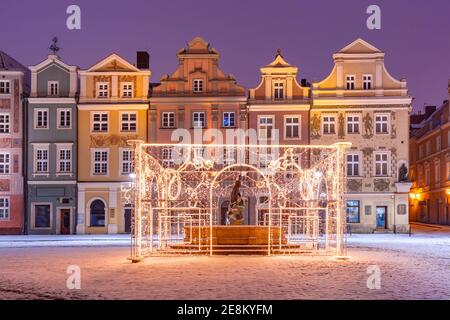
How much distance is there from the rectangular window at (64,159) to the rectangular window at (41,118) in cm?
210

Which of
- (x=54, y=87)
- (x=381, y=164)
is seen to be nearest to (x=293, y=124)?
(x=381, y=164)

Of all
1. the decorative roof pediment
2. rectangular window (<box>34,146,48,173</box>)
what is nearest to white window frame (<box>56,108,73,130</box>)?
rectangular window (<box>34,146,48,173</box>)

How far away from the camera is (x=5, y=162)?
47.5 meters

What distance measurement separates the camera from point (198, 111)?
47094 millimetres

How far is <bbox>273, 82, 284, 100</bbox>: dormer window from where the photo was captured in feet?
155

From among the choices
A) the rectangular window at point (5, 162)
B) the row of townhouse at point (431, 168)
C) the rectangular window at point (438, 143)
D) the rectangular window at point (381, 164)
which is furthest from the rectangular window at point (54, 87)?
the rectangular window at point (438, 143)

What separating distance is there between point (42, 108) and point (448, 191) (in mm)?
35051

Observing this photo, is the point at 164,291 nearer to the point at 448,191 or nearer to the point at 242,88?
the point at 242,88

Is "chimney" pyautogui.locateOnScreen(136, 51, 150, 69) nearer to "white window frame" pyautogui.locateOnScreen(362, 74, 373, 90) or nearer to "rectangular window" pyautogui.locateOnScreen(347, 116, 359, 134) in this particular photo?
"rectangular window" pyautogui.locateOnScreen(347, 116, 359, 134)

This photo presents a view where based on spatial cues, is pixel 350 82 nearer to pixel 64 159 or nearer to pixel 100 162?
pixel 100 162

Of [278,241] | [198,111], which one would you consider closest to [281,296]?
[278,241]

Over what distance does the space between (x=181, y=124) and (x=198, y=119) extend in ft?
4.13

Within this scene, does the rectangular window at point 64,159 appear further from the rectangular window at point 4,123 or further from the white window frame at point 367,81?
the white window frame at point 367,81

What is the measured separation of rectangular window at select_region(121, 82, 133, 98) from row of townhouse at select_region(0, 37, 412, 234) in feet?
0.31
